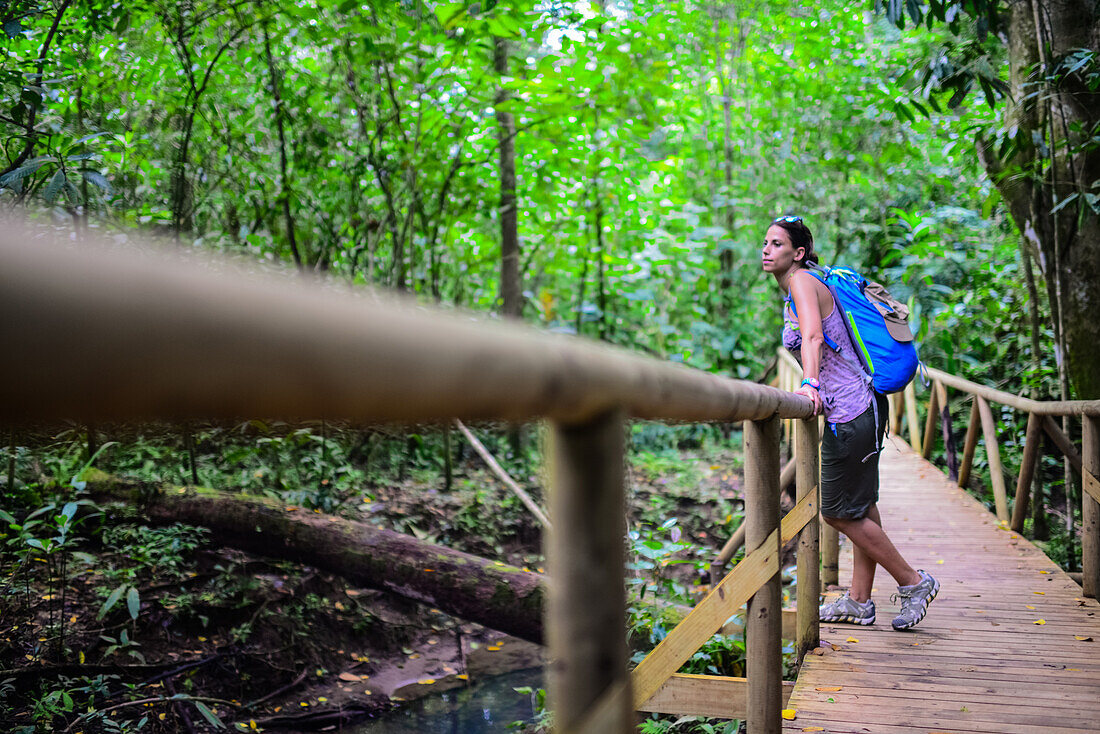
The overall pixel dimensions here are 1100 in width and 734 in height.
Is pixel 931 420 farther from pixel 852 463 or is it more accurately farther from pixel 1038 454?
pixel 852 463

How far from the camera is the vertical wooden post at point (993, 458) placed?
5.14 meters

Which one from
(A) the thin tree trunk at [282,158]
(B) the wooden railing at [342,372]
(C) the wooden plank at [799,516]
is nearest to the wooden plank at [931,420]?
(C) the wooden plank at [799,516]

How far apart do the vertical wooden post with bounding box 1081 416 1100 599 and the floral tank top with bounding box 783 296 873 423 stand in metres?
1.44

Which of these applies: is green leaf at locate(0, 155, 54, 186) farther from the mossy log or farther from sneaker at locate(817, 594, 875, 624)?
sneaker at locate(817, 594, 875, 624)

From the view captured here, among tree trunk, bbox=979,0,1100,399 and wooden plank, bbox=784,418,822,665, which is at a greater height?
tree trunk, bbox=979,0,1100,399

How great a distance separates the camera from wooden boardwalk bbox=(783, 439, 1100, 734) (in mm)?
2373

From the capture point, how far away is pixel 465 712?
179 inches


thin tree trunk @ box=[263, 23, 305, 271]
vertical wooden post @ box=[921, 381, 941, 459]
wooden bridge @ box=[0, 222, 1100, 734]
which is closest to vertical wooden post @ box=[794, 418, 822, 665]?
wooden bridge @ box=[0, 222, 1100, 734]

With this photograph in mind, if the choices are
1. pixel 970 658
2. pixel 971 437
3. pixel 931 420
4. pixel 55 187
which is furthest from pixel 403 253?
pixel 970 658

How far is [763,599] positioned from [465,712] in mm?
3156

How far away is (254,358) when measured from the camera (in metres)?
0.41

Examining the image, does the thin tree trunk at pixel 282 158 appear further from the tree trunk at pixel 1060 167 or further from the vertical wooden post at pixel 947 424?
the vertical wooden post at pixel 947 424

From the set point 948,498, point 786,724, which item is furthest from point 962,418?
point 786,724

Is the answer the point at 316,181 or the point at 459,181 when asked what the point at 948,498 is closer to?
the point at 459,181
